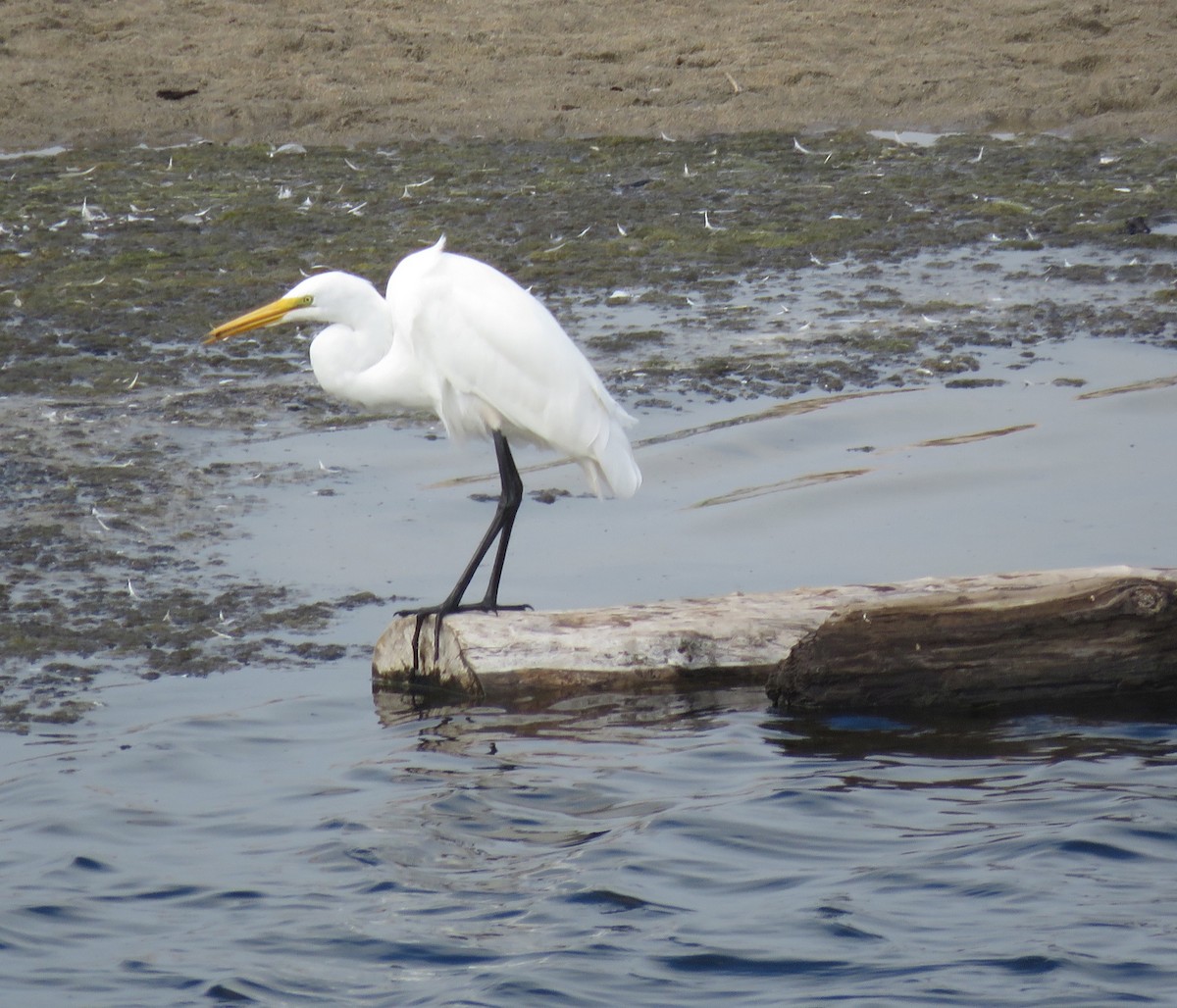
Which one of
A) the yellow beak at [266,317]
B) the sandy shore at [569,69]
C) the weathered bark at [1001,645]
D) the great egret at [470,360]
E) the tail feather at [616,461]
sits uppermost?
the sandy shore at [569,69]

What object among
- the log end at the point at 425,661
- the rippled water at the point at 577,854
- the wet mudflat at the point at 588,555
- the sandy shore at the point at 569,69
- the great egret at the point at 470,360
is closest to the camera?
the rippled water at the point at 577,854

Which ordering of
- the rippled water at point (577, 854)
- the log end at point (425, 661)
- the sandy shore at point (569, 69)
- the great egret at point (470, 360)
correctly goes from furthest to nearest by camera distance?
the sandy shore at point (569, 69) < the great egret at point (470, 360) < the log end at point (425, 661) < the rippled water at point (577, 854)

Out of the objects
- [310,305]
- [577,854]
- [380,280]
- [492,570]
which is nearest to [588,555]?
[492,570]

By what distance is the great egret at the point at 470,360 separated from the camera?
20.2ft

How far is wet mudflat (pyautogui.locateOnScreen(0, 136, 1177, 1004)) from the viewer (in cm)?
432

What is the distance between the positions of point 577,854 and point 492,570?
62.0 inches

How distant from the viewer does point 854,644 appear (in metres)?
5.36

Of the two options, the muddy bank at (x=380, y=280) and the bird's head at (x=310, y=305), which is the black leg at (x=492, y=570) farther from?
the bird's head at (x=310, y=305)

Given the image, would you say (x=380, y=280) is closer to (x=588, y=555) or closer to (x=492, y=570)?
(x=588, y=555)

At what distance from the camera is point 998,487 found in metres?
7.69

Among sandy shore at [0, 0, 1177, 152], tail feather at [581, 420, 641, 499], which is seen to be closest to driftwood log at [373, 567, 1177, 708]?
tail feather at [581, 420, 641, 499]

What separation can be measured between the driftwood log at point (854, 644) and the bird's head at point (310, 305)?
1206 mm

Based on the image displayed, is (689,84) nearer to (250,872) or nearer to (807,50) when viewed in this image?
(807,50)

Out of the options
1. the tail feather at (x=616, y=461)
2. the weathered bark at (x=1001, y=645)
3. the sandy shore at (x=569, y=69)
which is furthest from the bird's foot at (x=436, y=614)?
the sandy shore at (x=569, y=69)
